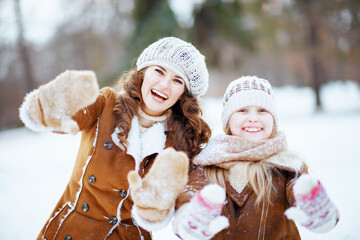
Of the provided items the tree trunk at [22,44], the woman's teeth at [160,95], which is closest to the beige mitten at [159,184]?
the woman's teeth at [160,95]

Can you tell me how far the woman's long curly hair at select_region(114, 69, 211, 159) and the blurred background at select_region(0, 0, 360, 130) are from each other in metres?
4.36

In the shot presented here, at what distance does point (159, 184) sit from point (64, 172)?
3953 mm

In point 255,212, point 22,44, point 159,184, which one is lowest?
point 255,212

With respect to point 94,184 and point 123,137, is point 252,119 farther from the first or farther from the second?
point 94,184

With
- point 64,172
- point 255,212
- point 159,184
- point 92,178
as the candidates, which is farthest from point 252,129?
point 64,172

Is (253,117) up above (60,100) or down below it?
below

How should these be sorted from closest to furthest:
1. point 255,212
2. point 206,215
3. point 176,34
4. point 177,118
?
point 206,215 < point 255,212 < point 177,118 < point 176,34

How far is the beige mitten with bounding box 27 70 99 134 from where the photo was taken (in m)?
1.31

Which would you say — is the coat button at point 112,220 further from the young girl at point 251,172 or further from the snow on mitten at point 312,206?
the snow on mitten at point 312,206

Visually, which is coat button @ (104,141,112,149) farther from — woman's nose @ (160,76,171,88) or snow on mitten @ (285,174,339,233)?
snow on mitten @ (285,174,339,233)

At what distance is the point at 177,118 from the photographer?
2.03 metres

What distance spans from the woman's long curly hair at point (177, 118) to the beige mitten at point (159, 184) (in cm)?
46

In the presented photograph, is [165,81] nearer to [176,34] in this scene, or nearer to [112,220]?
[112,220]

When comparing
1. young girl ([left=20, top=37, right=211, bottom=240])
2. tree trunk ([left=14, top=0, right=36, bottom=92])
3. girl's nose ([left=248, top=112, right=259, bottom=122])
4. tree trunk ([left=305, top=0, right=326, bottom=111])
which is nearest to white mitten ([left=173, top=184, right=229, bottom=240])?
young girl ([left=20, top=37, right=211, bottom=240])
